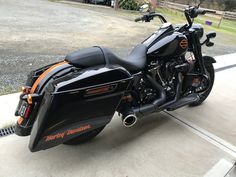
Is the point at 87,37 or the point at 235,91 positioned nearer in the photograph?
the point at 235,91

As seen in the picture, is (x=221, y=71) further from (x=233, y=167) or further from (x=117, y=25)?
(x=117, y=25)

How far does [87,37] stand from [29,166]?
4.45 m

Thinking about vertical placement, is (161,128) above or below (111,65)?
below

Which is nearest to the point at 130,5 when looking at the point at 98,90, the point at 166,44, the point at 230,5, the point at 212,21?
the point at 212,21

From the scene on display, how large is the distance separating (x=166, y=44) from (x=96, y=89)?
954 millimetres

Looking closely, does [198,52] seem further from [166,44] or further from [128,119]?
[128,119]

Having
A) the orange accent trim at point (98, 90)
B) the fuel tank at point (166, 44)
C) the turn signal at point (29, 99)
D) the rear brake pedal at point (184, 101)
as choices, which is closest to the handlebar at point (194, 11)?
the fuel tank at point (166, 44)

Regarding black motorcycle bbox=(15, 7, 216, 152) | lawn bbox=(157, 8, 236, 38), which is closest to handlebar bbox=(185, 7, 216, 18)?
black motorcycle bbox=(15, 7, 216, 152)

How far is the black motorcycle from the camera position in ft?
5.36

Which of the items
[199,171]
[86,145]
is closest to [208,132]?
[199,171]

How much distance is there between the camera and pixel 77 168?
1.94m

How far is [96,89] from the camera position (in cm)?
172

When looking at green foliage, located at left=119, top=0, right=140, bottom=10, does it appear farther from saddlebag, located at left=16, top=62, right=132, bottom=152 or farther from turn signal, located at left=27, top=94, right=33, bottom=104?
turn signal, located at left=27, top=94, right=33, bottom=104

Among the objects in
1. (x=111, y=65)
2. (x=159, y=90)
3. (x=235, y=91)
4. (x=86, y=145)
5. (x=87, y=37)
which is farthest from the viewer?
(x=87, y=37)
